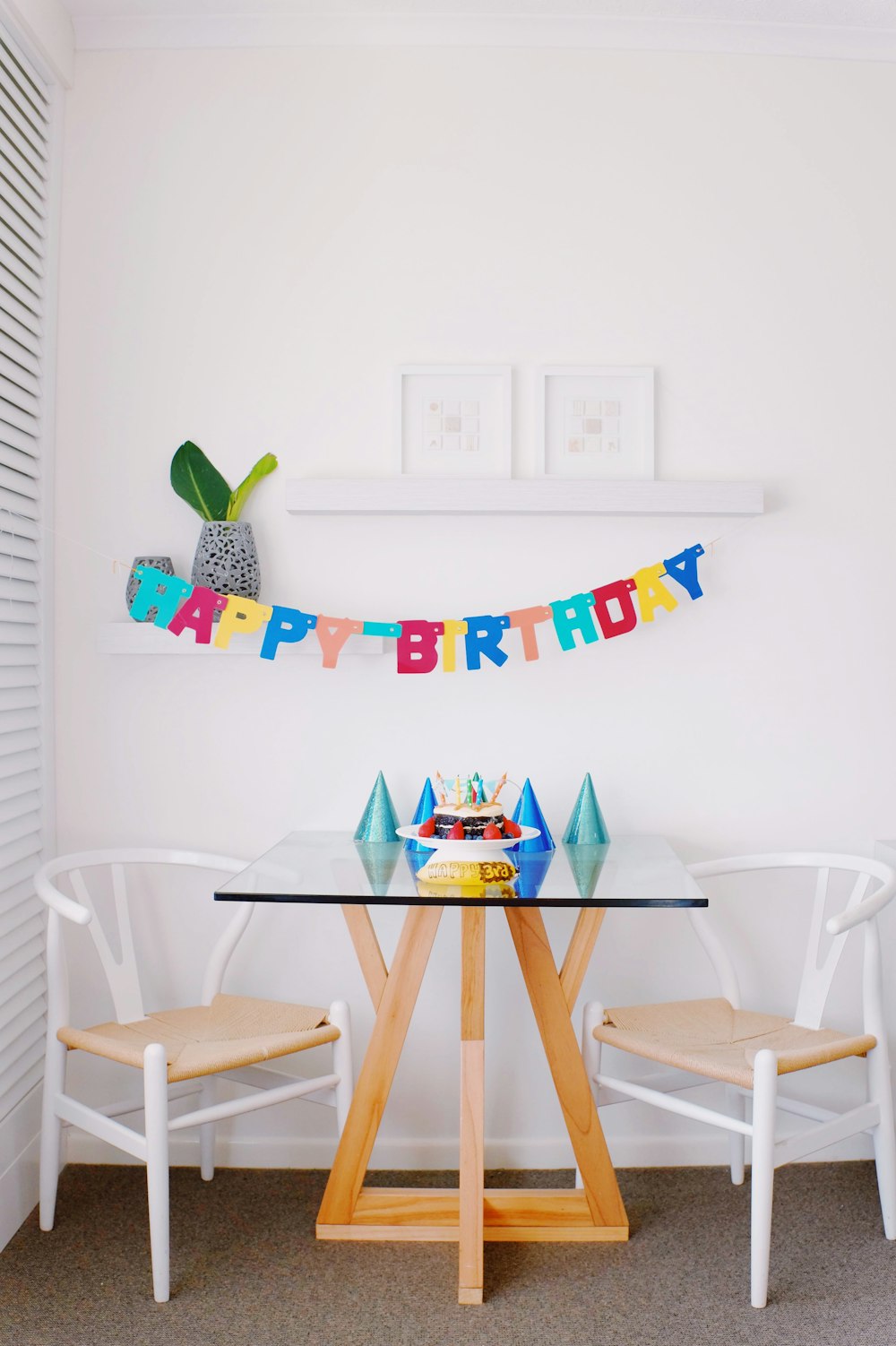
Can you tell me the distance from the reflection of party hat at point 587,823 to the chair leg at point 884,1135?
702mm

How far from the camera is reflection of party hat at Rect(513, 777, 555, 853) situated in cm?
221

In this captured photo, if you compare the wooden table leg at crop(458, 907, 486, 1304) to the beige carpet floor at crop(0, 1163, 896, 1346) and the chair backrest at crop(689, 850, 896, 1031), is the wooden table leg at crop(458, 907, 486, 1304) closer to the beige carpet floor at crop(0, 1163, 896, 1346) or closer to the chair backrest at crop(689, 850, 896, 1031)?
the beige carpet floor at crop(0, 1163, 896, 1346)

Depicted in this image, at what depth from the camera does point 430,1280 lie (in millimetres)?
1940

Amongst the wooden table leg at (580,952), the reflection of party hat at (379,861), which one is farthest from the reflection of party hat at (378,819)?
the wooden table leg at (580,952)

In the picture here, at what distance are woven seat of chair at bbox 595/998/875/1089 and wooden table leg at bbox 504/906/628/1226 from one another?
10 cm

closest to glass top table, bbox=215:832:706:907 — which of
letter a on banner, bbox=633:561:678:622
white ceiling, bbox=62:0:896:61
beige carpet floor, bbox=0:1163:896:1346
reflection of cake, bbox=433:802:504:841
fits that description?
reflection of cake, bbox=433:802:504:841

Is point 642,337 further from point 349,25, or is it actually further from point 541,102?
point 349,25

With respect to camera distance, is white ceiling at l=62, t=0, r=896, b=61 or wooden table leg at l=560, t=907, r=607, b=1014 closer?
wooden table leg at l=560, t=907, r=607, b=1014

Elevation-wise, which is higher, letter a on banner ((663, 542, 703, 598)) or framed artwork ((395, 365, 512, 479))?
framed artwork ((395, 365, 512, 479))

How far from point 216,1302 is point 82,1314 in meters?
0.24

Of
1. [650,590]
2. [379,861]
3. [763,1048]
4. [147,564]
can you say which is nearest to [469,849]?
[379,861]

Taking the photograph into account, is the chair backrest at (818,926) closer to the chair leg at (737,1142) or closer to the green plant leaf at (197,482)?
the chair leg at (737,1142)

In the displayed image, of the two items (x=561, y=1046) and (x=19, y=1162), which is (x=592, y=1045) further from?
(x=19, y=1162)

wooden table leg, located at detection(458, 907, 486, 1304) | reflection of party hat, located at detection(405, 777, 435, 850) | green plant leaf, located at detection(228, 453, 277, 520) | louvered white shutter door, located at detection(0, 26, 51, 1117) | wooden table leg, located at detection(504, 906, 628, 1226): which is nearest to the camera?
wooden table leg, located at detection(458, 907, 486, 1304)
